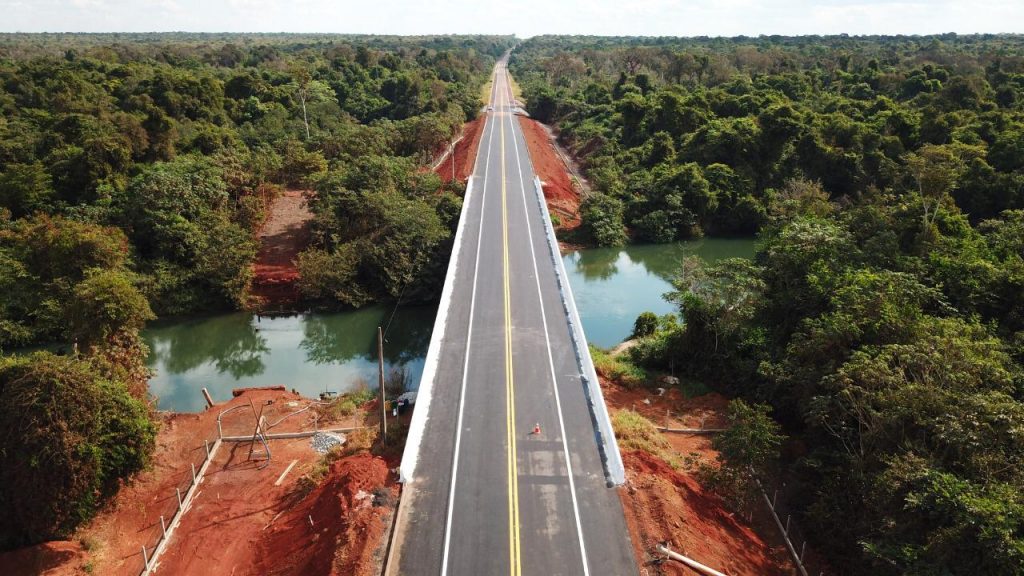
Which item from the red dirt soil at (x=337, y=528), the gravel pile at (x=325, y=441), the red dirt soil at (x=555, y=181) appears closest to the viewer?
the red dirt soil at (x=337, y=528)

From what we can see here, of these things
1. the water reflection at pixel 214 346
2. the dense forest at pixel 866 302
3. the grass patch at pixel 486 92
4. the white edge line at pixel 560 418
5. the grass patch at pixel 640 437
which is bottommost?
the water reflection at pixel 214 346

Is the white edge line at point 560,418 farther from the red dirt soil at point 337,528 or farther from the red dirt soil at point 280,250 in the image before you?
the red dirt soil at point 280,250

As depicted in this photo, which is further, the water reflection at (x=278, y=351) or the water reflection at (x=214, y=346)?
the water reflection at (x=214, y=346)

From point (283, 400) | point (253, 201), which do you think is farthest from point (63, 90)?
point (283, 400)

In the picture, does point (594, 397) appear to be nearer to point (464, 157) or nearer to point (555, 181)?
point (555, 181)

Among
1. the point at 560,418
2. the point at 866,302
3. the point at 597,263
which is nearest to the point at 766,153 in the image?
the point at 597,263

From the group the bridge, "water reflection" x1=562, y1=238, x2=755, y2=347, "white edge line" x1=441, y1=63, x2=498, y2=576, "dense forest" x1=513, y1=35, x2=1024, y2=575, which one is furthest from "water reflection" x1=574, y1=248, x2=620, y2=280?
the bridge

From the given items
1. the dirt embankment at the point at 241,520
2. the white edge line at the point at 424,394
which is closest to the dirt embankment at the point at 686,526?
the white edge line at the point at 424,394
